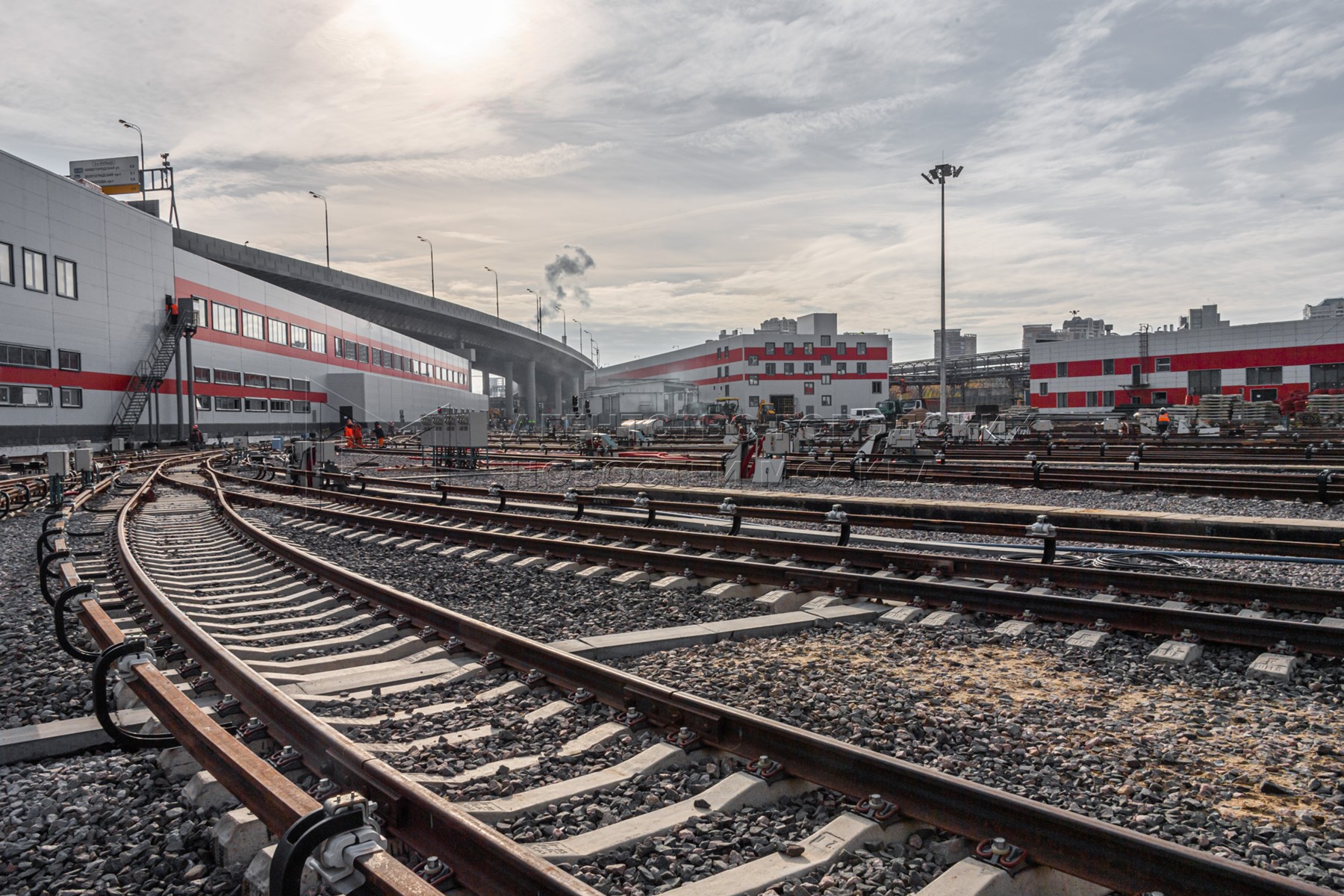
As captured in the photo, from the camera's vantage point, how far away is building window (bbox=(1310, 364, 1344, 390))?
50.7m

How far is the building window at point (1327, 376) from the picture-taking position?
5069cm

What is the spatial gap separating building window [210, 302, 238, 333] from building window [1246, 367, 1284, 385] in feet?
208

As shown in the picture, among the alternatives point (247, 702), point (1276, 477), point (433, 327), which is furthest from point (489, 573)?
point (433, 327)

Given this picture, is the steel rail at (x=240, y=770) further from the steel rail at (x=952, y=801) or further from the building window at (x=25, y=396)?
the building window at (x=25, y=396)

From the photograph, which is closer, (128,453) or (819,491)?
(819,491)

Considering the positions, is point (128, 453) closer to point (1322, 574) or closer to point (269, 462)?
point (269, 462)

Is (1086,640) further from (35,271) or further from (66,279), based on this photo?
(66,279)

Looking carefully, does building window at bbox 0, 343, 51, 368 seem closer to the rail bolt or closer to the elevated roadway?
the elevated roadway

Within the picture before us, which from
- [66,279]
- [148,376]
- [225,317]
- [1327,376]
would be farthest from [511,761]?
[1327,376]

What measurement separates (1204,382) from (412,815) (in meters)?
64.6

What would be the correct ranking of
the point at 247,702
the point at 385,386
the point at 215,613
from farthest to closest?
the point at 385,386 → the point at 215,613 → the point at 247,702

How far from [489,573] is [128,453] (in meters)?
33.3

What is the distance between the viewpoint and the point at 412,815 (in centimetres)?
294

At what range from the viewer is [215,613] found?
7047 millimetres
